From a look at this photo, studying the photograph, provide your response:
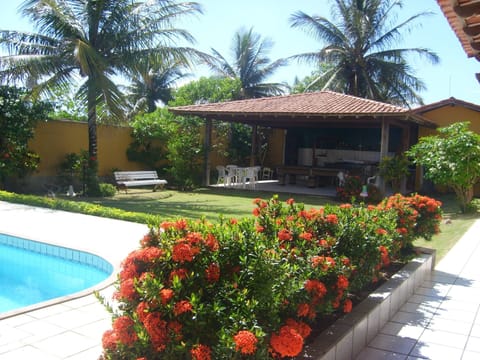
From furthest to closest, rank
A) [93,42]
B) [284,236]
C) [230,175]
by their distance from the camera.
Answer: [230,175] → [93,42] → [284,236]

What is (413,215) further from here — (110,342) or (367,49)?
(367,49)

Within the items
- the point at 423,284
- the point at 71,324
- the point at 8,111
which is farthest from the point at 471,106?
the point at 71,324

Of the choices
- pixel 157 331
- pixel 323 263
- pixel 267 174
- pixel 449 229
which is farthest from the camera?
pixel 267 174

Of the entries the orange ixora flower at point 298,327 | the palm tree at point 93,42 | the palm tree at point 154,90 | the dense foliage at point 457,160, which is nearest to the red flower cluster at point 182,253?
the orange ixora flower at point 298,327

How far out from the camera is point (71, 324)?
397 cm

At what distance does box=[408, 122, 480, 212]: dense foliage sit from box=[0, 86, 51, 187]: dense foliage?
38.0 ft

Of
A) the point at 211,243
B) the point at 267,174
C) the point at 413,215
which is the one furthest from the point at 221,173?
the point at 211,243

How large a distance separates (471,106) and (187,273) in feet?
56.1

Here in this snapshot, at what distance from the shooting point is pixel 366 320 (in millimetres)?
3805

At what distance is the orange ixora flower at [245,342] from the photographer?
7.39 ft

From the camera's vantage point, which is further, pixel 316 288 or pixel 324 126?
pixel 324 126

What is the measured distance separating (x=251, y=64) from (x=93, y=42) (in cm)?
1666

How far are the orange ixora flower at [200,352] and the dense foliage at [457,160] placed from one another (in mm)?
11269

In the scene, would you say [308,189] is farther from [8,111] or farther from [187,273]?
[187,273]
